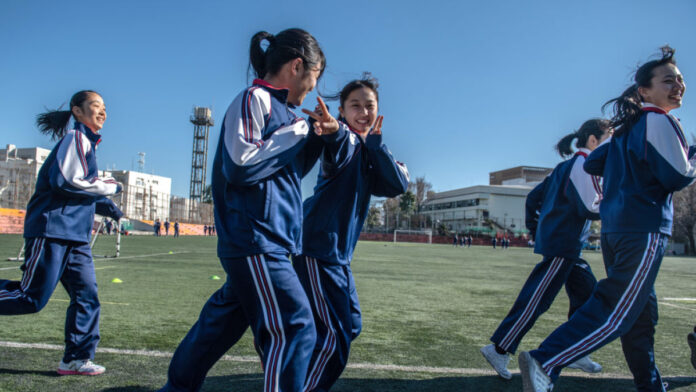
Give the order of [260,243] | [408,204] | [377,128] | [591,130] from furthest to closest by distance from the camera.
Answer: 1. [408,204]
2. [591,130]
3. [377,128]
4. [260,243]

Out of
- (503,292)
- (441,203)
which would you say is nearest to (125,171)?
(441,203)

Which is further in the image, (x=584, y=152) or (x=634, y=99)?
(x=584, y=152)

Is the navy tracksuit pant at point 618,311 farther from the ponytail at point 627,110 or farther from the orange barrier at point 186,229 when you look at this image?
the orange barrier at point 186,229

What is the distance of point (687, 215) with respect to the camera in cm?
6194

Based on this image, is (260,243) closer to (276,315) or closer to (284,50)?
(276,315)

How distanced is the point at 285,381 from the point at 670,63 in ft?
9.09

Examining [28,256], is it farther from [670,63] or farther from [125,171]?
[125,171]

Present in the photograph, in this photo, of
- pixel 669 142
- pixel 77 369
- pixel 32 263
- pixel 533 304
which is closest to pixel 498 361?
pixel 533 304

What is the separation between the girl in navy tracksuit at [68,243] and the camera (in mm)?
2883

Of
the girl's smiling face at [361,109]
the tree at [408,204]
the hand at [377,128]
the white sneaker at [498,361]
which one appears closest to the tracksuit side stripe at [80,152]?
the girl's smiling face at [361,109]

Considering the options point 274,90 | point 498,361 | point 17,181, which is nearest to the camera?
point 274,90

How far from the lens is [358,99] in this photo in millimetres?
2787

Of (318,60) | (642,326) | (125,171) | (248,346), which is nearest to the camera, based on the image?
(318,60)

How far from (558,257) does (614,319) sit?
99cm
